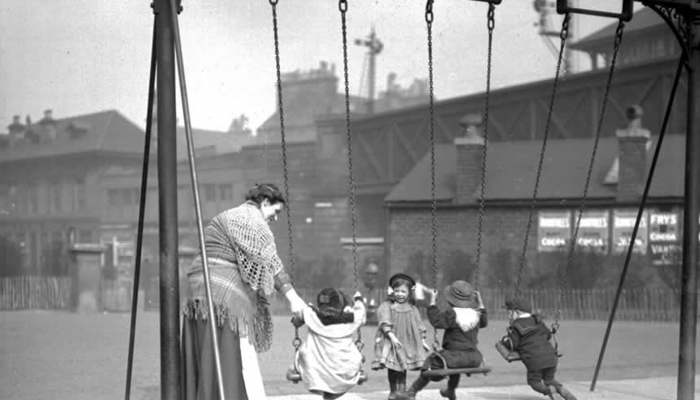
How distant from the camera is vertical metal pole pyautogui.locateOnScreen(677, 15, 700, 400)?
7324 millimetres

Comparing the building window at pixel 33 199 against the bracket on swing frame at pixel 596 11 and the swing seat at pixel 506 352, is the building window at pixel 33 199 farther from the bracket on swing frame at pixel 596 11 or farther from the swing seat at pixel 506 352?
the bracket on swing frame at pixel 596 11

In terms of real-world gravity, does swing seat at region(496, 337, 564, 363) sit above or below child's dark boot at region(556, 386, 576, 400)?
above

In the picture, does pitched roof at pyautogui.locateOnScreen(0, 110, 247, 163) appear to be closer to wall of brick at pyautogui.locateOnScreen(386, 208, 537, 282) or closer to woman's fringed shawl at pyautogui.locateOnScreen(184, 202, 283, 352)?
wall of brick at pyautogui.locateOnScreen(386, 208, 537, 282)

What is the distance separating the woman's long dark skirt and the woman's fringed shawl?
0.07 meters

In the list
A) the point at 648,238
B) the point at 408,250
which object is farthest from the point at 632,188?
the point at 408,250

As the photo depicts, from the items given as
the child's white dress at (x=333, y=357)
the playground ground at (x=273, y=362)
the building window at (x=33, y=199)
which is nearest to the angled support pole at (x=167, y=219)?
the child's white dress at (x=333, y=357)

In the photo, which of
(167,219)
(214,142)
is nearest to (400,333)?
(167,219)

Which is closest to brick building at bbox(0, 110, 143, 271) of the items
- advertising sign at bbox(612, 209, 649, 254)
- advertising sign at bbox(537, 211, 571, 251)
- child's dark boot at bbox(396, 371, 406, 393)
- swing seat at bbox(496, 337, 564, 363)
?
advertising sign at bbox(537, 211, 571, 251)

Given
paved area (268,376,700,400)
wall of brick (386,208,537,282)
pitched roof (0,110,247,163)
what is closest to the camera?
paved area (268,376,700,400)

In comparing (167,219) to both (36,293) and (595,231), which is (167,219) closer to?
(595,231)

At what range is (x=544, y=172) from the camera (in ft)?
79.8

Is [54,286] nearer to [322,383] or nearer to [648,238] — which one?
[648,238]

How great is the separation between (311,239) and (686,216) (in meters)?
26.0

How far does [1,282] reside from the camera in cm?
2798
